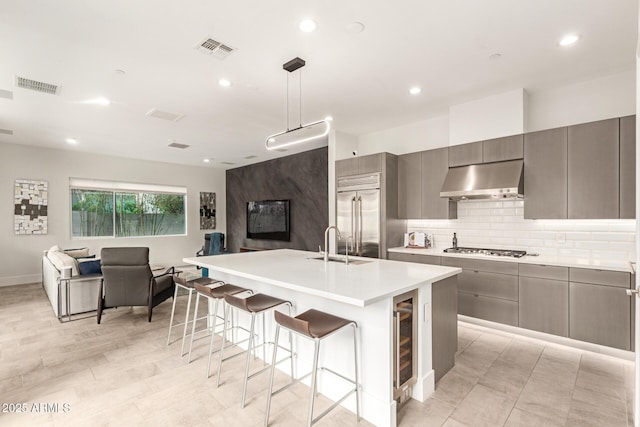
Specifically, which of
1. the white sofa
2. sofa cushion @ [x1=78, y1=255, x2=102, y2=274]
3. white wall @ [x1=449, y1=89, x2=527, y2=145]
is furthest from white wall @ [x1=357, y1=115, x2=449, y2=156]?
the white sofa

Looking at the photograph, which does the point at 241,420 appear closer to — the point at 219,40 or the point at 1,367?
the point at 1,367

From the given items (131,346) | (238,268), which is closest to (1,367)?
(131,346)

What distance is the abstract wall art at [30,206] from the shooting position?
6262mm

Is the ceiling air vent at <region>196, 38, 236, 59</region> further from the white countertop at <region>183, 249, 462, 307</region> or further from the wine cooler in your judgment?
the wine cooler

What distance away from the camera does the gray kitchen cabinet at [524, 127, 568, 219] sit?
3412 mm

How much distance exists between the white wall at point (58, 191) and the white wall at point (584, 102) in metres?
7.98

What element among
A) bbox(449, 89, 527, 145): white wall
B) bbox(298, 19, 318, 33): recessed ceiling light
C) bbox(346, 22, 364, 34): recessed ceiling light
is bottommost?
bbox(449, 89, 527, 145): white wall

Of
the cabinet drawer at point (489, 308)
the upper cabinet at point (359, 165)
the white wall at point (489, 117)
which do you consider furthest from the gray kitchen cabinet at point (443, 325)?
the upper cabinet at point (359, 165)

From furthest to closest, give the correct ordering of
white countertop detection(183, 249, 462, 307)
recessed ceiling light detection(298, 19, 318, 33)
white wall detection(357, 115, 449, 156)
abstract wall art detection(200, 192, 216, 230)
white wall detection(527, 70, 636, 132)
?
abstract wall art detection(200, 192, 216, 230) < white wall detection(357, 115, 449, 156) < white wall detection(527, 70, 636, 132) < recessed ceiling light detection(298, 19, 318, 33) < white countertop detection(183, 249, 462, 307)

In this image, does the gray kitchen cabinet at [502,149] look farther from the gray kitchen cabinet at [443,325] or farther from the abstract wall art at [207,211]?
the abstract wall art at [207,211]

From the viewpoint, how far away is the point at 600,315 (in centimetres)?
297

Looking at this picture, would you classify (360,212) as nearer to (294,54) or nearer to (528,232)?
(528,232)

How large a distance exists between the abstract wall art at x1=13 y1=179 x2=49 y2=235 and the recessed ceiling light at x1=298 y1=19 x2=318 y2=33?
22.7 ft

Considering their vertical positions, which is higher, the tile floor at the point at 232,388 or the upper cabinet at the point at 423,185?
the upper cabinet at the point at 423,185
